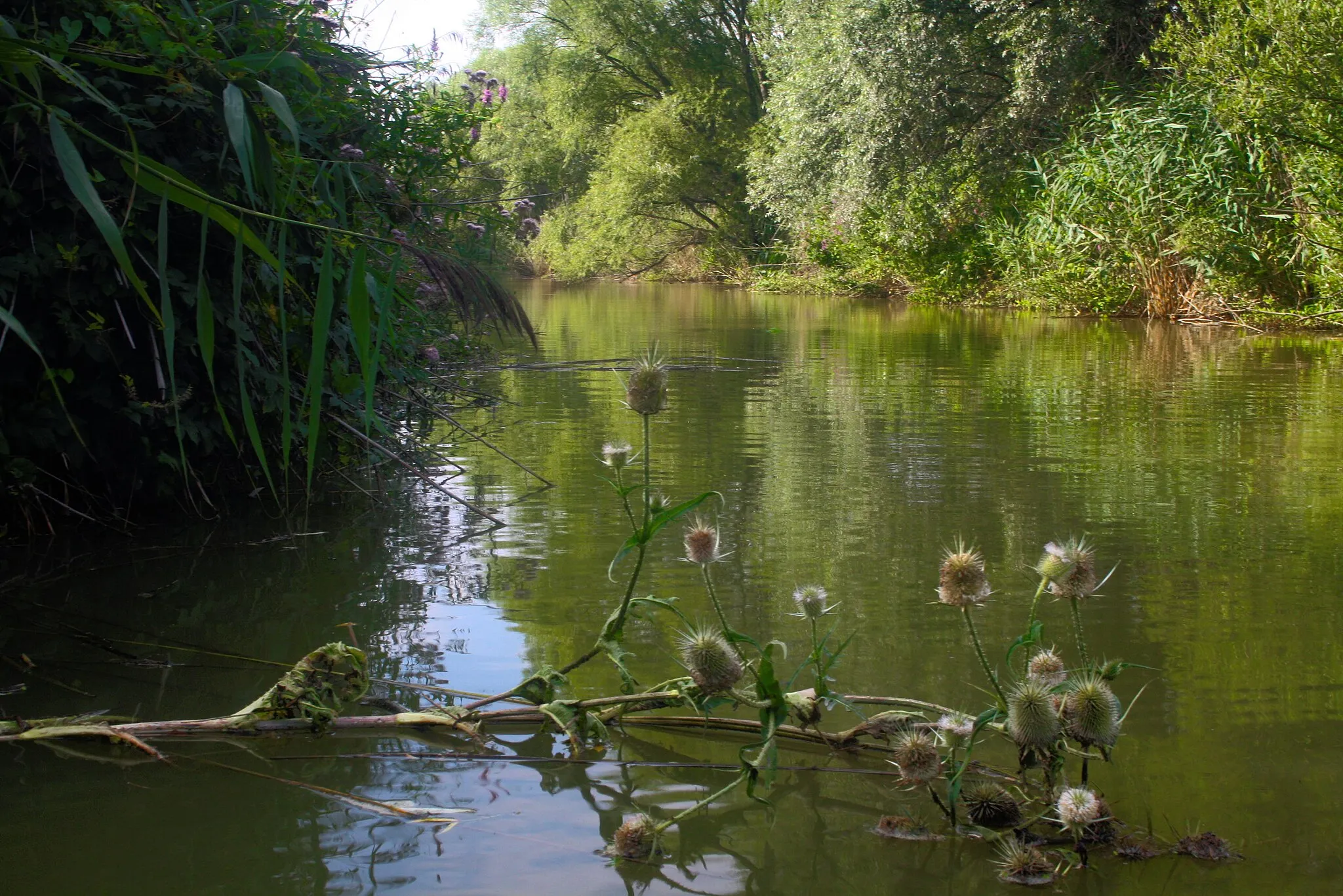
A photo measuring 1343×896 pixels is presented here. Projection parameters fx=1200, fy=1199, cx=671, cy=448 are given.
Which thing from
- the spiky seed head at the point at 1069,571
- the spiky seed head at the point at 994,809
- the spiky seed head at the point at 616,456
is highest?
the spiky seed head at the point at 616,456

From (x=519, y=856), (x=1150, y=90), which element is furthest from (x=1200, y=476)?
(x=1150, y=90)

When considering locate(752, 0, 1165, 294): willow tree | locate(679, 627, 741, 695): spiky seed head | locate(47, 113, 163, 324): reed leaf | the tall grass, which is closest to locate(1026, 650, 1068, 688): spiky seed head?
locate(679, 627, 741, 695): spiky seed head

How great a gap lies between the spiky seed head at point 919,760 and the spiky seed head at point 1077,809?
9.6 inches

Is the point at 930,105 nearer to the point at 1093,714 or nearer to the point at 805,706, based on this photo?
the point at 805,706

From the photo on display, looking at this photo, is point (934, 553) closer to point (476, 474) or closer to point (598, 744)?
point (598, 744)

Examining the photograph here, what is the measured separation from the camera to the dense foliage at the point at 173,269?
144 inches

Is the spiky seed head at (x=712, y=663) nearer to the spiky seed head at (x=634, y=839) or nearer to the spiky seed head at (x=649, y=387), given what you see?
the spiky seed head at (x=634, y=839)

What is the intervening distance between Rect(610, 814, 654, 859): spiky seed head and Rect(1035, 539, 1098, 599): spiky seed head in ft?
3.05

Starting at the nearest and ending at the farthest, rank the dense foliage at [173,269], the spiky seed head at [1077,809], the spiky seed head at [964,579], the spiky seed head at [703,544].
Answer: the spiky seed head at [1077,809], the spiky seed head at [964,579], the spiky seed head at [703,544], the dense foliage at [173,269]

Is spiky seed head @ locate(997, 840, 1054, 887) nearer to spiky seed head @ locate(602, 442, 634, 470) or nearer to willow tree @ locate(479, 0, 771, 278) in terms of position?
Answer: spiky seed head @ locate(602, 442, 634, 470)

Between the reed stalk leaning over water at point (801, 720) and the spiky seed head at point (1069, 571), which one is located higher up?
the spiky seed head at point (1069, 571)

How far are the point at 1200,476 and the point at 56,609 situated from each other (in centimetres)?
499

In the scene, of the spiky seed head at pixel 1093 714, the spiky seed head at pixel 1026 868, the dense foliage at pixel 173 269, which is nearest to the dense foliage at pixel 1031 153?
the dense foliage at pixel 173 269

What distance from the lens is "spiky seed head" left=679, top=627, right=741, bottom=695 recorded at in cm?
239
